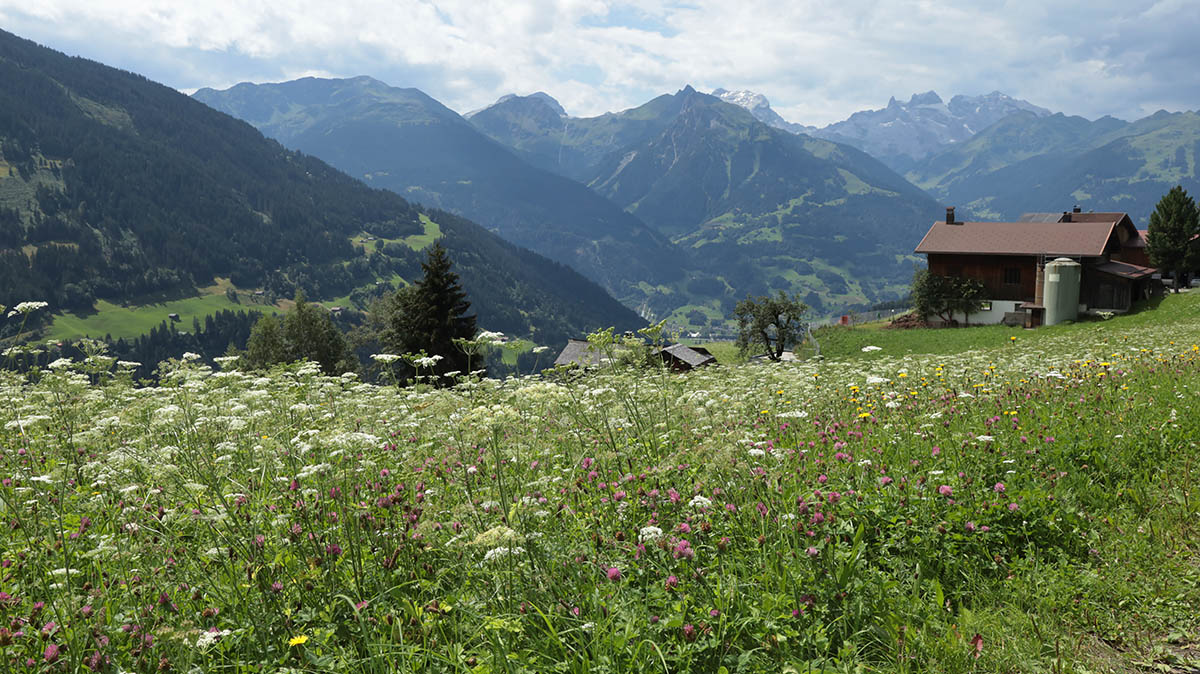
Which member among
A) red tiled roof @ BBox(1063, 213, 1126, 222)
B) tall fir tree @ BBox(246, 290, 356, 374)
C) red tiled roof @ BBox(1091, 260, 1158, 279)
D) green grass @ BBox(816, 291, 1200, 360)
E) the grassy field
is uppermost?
red tiled roof @ BBox(1063, 213, 1126, 222)

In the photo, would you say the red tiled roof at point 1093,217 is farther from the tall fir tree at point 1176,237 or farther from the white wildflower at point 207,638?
the white wildflower at point 207,638

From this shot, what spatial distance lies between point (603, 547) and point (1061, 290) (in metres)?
60.0

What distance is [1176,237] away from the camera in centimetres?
6881

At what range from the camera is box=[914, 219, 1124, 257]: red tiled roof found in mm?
59969

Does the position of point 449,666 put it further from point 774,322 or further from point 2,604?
point 774,322

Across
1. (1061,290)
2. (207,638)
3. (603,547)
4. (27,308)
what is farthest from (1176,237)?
(27,308)

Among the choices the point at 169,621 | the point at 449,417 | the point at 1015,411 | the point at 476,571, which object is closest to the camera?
the point at 169,621

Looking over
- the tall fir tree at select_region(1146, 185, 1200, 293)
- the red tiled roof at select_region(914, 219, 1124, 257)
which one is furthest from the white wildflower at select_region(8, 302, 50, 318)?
the tall fir tree at select_region(1146, 185, 1200, 293)

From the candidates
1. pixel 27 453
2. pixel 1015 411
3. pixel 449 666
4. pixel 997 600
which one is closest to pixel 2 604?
pixel 449 666

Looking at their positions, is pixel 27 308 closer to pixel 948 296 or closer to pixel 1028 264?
pixel 948 296

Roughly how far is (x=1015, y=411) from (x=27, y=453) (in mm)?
12696

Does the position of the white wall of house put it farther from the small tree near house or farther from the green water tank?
the green water tank

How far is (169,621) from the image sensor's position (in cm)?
440

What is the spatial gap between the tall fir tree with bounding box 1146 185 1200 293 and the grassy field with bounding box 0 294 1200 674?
274ft
